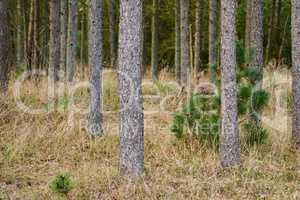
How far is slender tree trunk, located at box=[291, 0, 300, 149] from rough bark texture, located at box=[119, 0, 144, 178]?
10.2ft

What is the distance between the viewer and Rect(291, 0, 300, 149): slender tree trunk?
957cm

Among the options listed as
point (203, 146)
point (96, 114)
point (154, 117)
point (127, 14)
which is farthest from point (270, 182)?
point (154, 117)

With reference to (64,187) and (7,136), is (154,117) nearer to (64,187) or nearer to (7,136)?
(7,136)

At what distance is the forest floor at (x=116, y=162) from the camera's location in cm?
767

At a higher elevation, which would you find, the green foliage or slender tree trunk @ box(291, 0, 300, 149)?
slender tree trunk @ box(291, 0, 300, 149)

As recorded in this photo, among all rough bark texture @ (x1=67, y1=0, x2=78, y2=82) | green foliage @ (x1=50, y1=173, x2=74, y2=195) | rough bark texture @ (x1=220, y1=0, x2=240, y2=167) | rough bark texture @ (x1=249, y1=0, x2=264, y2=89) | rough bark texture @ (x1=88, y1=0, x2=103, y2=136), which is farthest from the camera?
rough bark texture @ (x1=67, y1=0, x2=78, y2=82)


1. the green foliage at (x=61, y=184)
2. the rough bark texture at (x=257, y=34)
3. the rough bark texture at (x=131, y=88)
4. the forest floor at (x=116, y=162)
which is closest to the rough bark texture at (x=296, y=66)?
the forest floor at (x=116, y=162)

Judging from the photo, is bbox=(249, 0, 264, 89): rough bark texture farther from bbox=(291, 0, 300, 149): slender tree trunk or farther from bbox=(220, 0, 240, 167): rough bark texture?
bbox=(220, 0, 240, 167): rough bark texture

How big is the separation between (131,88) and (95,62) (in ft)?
8.69

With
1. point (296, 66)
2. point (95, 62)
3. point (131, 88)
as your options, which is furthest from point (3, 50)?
point (296, 66)

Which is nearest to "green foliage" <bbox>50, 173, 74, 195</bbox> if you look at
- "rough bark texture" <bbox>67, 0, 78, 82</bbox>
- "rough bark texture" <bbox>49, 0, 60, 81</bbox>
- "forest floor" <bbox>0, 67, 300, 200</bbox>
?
"forest floor" <bbox>0, 67, 300, 200</bbox>

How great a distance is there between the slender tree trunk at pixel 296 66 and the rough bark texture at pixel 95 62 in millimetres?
3288

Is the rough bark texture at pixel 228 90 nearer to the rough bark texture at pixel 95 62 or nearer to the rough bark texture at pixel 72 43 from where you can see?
the rough bark texture at pixel 95 62

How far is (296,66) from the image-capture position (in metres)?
9.74
